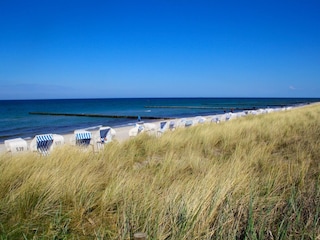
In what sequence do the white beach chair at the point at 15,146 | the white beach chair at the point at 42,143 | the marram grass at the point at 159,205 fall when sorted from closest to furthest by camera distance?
the marram grass at the point at 159,205, the white beach chair at the point at 15,146, the white beach chair at the point at 42,143

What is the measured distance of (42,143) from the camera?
6707 millimetres

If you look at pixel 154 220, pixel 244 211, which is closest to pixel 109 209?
pixel 154 220

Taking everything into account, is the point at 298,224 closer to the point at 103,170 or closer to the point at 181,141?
the point at 103,170

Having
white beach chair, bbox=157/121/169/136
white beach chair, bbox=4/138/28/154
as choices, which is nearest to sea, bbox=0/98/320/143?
white beach chair, bbox=4/138/28/154

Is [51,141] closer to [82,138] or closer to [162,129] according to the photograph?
[82,138]

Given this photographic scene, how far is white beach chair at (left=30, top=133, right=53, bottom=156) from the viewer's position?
21.4ft

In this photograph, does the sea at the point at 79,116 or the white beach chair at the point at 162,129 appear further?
the sea at the point at 79,116

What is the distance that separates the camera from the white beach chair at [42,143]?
257 inches

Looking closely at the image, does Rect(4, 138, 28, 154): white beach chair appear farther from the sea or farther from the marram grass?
the sea

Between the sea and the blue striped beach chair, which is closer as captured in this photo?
the blue striped beach chair

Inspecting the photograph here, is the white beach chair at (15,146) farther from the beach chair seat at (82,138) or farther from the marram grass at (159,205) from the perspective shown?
the marram grass at (159,205)

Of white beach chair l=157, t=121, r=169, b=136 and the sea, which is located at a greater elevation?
white beach chair l=157, t=121, r=169, b=136

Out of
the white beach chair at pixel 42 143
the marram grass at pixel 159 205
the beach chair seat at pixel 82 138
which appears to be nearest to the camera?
the marram grass at pixel 159 205

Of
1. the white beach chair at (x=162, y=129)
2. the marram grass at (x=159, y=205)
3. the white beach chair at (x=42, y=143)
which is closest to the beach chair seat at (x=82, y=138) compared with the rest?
the white beach chair at (x=42, y=143)
